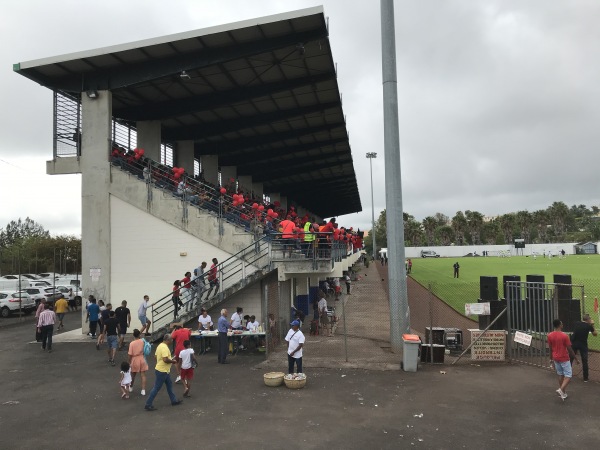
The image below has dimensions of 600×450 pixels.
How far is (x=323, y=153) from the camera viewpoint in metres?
40.5

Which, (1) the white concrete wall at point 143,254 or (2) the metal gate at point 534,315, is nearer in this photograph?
(2) the metal gate at point 534,315

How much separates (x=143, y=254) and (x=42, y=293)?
15.7 metres

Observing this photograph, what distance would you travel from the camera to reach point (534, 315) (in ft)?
44.1

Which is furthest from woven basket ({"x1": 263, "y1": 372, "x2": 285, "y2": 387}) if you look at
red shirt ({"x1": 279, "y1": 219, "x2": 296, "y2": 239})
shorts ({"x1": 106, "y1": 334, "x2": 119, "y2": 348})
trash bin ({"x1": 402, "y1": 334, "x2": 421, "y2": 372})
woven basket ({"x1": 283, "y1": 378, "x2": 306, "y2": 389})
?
red shirt ({"x1": 279, "y1": 219, "x2": 296, "y2": 239})

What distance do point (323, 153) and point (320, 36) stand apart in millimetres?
21563

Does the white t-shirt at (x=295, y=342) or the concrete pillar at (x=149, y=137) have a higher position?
the concrete pillar at (x=149, y=137)

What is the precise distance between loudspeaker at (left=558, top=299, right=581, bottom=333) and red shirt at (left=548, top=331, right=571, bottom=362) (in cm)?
470

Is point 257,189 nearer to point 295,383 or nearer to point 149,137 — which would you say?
point 149,137

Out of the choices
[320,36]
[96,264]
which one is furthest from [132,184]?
[320,36]

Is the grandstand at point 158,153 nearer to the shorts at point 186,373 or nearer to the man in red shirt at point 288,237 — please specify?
the man in red shirt at point 288,237

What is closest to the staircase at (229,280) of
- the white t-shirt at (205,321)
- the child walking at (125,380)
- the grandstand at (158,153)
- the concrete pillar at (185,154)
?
the grandstand at (158,153)

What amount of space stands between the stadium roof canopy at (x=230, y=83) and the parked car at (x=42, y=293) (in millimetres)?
13501

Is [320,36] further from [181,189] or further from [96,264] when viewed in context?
[96,264]

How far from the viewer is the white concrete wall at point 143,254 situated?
63.9 feet
